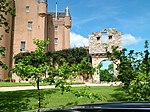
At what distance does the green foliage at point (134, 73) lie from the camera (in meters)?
9.56

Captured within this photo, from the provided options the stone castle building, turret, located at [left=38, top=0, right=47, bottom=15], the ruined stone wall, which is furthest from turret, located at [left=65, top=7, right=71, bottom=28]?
the ruined stone wall

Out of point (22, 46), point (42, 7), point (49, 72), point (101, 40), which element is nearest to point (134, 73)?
point (49, 72)

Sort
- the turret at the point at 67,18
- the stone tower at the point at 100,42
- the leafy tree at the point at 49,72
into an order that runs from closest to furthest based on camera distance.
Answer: the leafy tree at the point at 49,72 < the stone tower at the point at 100,42 < the turret at the point at 67,18

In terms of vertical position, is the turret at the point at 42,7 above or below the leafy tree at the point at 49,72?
above

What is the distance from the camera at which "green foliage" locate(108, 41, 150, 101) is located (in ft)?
31.4

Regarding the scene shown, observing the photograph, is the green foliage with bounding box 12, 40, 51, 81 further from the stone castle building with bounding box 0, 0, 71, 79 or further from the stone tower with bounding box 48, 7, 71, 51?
the stone tower with bounding box 48, 7, 71, 51

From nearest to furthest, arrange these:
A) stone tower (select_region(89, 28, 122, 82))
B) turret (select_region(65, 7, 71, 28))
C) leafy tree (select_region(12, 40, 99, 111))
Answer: leafy tree (select_region(12, 40, 99, 111))
stone tower (select_region(89, 28, 122, 82))
turret (select_region(65, 7, 71, 28))

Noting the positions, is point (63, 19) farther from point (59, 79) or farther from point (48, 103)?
point (59, 79)

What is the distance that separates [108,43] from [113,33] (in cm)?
159

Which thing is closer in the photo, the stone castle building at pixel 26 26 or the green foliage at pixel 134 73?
the green foliage at pixel 134 73

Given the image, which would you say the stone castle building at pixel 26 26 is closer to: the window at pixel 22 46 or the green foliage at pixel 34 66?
the window at pixel 22 46

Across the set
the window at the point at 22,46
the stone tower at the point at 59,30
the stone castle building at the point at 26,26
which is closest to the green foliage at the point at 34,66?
the stone castle building at the point at 26,26

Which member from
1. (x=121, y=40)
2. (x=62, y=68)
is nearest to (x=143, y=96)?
(x=62, y=68)

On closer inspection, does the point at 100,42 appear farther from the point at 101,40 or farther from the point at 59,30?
the point at 59,30
